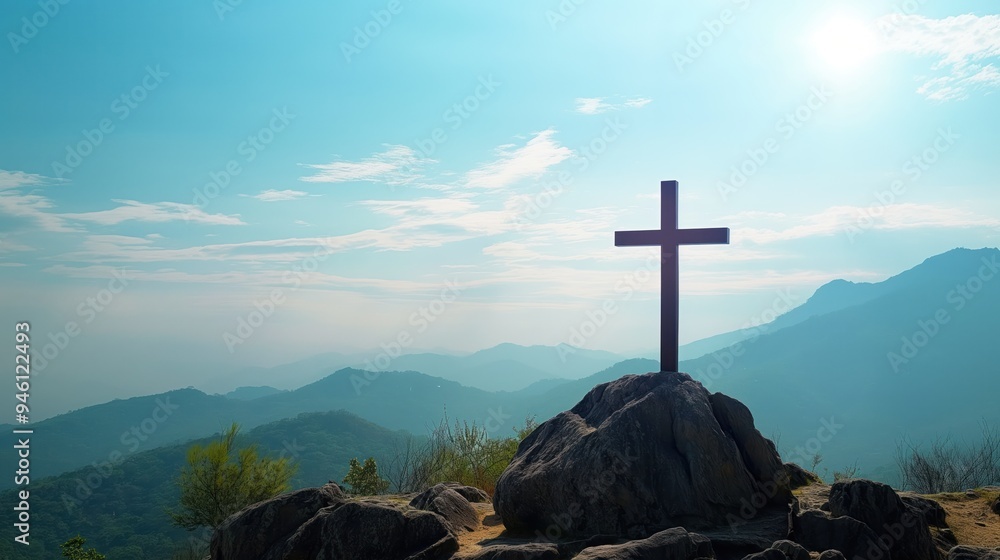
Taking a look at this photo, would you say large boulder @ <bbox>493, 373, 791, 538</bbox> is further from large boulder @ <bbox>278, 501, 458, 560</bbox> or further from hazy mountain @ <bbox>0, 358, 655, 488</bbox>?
hazy mountain @ <bbox>0, 358, 655, 488</bbox>

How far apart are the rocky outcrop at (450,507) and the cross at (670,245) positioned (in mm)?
4029

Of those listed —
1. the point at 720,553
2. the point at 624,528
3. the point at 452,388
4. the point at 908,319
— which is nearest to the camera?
the point at 720,553

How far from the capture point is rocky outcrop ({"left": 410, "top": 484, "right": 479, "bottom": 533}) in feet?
33.1

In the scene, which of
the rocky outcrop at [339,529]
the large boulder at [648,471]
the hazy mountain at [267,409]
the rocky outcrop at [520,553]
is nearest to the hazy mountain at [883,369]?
Result: the hazy mountain at [267,409]

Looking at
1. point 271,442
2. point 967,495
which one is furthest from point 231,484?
point 271,442

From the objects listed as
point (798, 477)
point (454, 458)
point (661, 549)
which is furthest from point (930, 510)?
point (454, 458)

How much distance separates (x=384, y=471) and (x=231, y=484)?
3604 mm

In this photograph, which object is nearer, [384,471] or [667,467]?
A: [667,467]

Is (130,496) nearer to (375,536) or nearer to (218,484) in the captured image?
(218,484)

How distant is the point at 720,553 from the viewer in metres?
8.43

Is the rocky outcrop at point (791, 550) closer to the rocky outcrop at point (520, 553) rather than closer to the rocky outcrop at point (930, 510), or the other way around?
the rocky outcrop at point (520, 553)

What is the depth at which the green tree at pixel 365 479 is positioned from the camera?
1523 cm

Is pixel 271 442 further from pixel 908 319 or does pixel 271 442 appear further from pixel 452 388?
pixel 908 319

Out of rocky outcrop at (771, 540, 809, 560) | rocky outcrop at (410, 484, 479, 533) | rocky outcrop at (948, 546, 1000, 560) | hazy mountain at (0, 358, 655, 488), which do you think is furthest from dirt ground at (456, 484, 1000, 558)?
hazy mountain at (0, 358, 655, 488)
